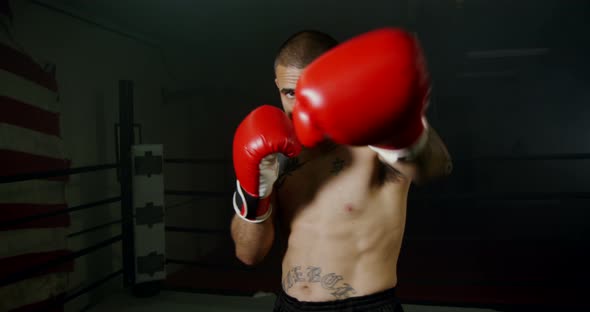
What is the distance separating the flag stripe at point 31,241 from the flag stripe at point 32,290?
161 mm

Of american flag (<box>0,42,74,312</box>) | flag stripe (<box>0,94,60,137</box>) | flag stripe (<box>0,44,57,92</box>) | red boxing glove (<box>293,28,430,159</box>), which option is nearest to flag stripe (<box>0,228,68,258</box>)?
american flag (<box>0,42,74,312</box>)

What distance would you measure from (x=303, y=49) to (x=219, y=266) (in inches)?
72.2

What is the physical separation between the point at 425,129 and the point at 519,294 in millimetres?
2892

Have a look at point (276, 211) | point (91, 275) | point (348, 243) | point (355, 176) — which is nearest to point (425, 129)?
point (355, 176)

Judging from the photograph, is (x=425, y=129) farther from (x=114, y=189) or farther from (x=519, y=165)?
(x=519, y=165)

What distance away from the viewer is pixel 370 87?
0.60m

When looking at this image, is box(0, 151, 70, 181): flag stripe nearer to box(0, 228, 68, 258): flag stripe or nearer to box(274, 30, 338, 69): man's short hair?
box(0, 228, 68, 258): flag stripe

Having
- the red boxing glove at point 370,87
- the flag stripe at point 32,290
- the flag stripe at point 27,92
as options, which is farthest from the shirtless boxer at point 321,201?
the flag stripe at point 27,92

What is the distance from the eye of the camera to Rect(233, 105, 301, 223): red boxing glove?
2.95 ft

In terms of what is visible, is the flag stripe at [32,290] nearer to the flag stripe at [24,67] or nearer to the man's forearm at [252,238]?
the flag stripe at [24,67]

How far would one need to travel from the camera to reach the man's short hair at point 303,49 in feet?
3.25

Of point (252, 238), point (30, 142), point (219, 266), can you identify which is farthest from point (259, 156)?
point (30, 142)

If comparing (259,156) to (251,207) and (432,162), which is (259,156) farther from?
(432,162)

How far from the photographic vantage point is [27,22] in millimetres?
2086
